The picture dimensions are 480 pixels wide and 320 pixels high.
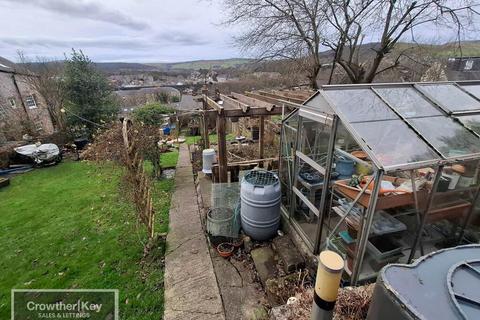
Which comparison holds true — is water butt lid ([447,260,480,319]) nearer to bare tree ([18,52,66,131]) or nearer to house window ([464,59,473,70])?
bare tree ([18,52,66,131])

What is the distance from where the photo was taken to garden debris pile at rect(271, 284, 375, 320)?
1.89 metres

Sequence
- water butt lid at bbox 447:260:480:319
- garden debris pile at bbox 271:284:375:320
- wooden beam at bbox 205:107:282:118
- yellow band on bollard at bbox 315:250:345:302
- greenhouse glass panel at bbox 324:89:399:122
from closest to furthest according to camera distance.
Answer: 1. water butt lid at bbox 447:260:480:319
2. yellow band on bollard at bbox 315:250:345:302
3. garden debris pile at bbox 271:284:375:320
4. greenhouse glass panel at bbox 324:89:399:122
5. wooden beam at bbox 205:107:282:118

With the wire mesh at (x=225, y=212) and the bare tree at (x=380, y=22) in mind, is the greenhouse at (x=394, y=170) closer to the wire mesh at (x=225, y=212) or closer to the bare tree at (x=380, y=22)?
the wire mesh at (x=225, y=212)

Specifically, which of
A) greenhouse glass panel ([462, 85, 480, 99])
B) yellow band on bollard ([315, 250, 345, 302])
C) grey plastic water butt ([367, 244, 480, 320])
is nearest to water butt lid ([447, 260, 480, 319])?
grey plastic water butt ([367, 244, 480, 320])

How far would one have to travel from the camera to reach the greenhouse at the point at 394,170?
2986mm

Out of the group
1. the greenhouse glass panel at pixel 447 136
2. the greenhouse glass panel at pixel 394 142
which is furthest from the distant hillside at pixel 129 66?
the greenhouse glass panel at pixel 447 136

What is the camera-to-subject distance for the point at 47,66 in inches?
698

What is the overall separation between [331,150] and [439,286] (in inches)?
103

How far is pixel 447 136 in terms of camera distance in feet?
10.8

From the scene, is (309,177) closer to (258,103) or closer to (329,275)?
(258,103)

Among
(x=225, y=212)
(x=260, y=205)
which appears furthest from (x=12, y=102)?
(x=260, y=205)

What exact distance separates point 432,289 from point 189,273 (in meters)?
4.16

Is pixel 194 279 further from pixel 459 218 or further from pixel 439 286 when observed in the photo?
pixel 459 218

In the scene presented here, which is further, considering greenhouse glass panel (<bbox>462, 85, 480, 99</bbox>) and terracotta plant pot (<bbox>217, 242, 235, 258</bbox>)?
terracotta plant pot (<bbox>217, 242, 235, 258</bbox>)
